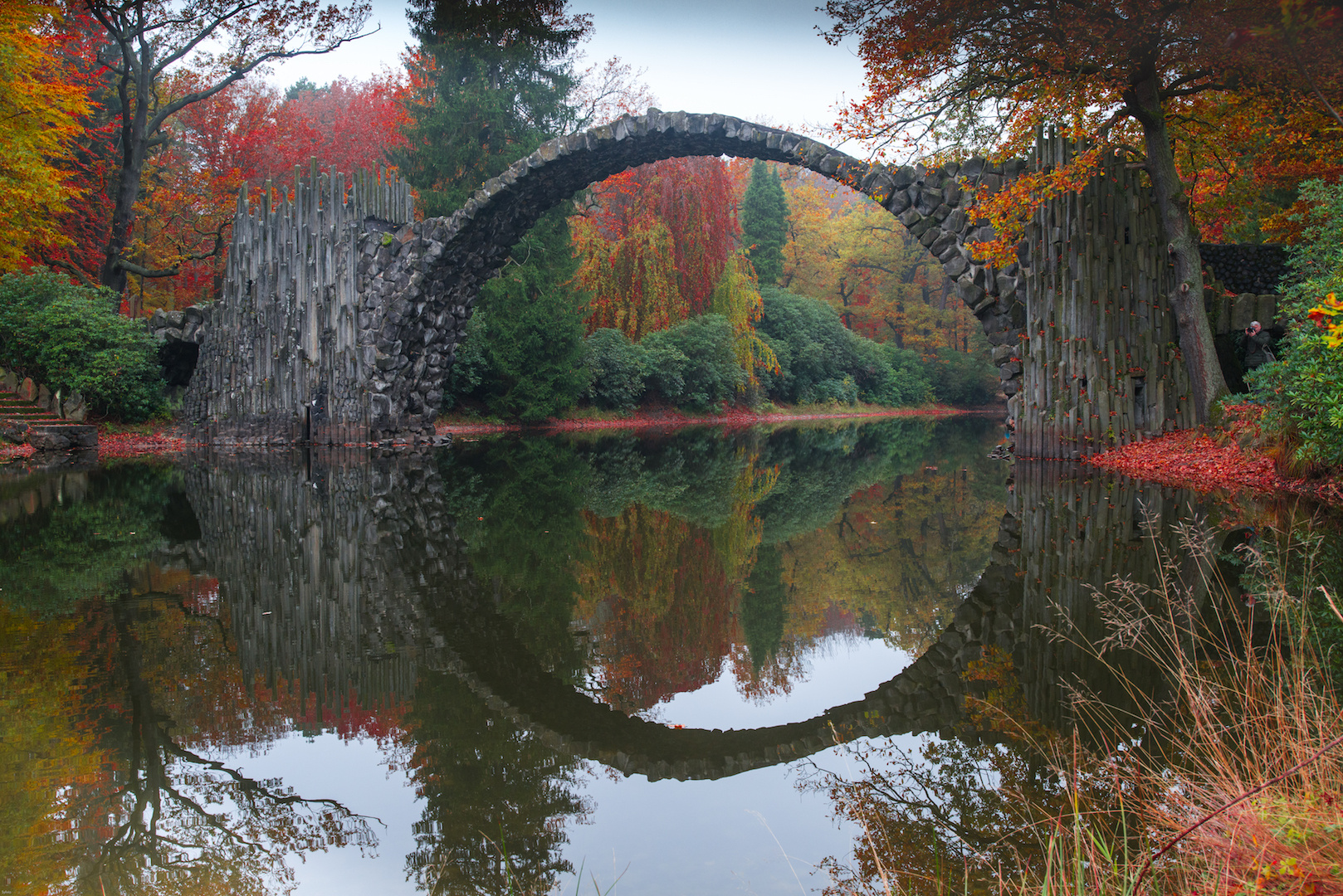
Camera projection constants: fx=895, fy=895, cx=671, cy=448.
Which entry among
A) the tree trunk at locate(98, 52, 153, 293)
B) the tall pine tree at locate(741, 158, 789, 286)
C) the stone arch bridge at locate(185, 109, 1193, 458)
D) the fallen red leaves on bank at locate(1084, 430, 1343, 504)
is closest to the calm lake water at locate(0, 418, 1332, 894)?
the fallen red leaves on bank at locate(1084, 430, 1343, 504)

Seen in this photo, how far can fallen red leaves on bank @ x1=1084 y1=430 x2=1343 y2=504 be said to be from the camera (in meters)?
8.13

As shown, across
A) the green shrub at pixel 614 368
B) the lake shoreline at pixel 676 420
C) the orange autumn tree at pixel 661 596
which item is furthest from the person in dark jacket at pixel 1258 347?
the green shrub at pixel 614 368

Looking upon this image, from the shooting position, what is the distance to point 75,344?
17000 millimetres

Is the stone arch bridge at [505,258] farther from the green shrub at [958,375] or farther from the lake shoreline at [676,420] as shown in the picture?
the green shrub at [958,375]

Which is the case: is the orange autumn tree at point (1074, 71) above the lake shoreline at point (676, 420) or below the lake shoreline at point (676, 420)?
above

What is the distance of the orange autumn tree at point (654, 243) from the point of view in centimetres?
2567

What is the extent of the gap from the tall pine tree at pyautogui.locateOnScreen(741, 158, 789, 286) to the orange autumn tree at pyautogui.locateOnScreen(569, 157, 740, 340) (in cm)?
1426

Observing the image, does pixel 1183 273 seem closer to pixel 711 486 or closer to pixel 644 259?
pixel 711 486

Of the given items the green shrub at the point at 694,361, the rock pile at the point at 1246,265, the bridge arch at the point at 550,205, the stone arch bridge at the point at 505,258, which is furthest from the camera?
the green shrub at the point at 694,361

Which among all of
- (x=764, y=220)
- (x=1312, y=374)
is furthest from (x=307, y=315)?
(x=764, y=220)

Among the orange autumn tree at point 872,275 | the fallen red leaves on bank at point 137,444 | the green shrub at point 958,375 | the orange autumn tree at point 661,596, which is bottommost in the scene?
the orange autumn tree at point 661,596

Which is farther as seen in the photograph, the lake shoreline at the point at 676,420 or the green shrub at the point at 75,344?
the lake shoreline at the point at 676,420

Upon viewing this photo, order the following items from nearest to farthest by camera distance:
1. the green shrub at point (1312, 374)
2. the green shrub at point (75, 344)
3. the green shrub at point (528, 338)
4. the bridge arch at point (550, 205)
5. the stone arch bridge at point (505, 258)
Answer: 1. the green shrub at point (1312, 374)
2. the stone arch bridge at point (505, 258)
3. the bridge arch at point (550, 205)
4. the green shrub at point (75, 344)
5. the green shrub at point (528, 338)

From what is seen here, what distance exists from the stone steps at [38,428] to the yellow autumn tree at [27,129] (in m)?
3.65
